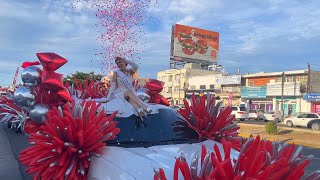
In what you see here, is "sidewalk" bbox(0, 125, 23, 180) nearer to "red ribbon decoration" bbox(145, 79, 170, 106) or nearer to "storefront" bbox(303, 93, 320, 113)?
"red ribbon decoration" bbox(145, 79, 170, 106)

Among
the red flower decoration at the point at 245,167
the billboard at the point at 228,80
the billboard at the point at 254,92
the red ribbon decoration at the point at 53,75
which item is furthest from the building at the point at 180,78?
the red flower decoration at the point at 245,167

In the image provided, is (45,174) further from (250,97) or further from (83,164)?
(250,97)

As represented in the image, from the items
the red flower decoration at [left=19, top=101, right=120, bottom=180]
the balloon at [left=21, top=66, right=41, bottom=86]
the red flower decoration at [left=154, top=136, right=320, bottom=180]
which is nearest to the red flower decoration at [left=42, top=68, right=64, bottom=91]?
the balloon at [left=21, top=66, right=41, bottom=86]

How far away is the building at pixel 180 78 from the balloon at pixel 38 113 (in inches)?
2433

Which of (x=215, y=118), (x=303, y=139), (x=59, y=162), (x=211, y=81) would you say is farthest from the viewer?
(x=211, y=81)

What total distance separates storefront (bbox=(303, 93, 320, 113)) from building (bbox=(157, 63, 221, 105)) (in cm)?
2576

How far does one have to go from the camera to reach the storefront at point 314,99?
43875 millimetres

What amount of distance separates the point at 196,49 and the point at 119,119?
202 feet

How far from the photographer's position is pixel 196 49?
214 feet

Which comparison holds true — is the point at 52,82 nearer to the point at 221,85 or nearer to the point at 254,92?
the point at 254,92

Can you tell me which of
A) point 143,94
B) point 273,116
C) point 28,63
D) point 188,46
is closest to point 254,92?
point 273,116

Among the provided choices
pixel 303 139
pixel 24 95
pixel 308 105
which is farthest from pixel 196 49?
pixel 24 95

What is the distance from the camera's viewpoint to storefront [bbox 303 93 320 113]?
43.9 m

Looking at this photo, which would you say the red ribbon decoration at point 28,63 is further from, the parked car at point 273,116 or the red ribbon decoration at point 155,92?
the parked car at point 273,116
